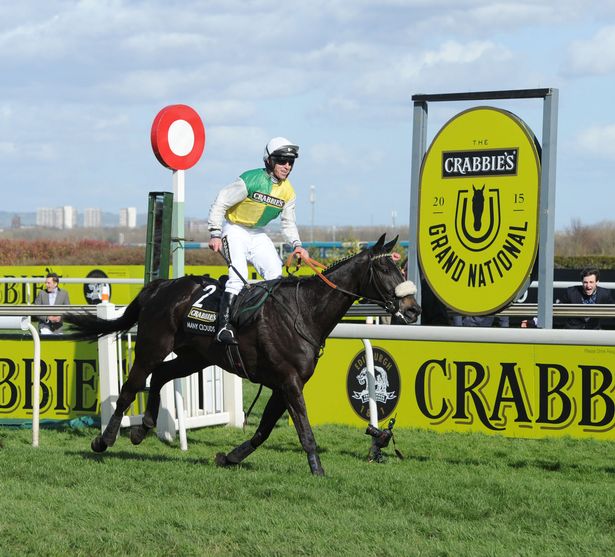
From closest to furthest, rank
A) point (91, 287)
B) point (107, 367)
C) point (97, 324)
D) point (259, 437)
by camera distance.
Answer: point (259, 437), point (97, 324), point (107, 367), point (91, 287)

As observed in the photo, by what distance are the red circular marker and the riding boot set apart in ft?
5.36

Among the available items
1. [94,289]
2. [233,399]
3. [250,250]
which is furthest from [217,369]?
[94,289]

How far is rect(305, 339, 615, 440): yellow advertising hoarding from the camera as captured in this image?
7.45 meters

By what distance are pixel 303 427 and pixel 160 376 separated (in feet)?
4.72

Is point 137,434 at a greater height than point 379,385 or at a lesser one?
lesser

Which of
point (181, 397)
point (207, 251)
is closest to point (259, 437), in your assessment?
point (181, 397)

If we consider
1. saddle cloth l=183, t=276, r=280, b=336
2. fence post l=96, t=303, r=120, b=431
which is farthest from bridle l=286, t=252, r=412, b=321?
fence post l=96, t=303, r=120, b=431

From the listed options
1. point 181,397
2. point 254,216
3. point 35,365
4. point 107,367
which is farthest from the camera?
point 107,367

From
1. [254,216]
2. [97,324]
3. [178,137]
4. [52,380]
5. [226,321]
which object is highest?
[178,137]

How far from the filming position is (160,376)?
723cm

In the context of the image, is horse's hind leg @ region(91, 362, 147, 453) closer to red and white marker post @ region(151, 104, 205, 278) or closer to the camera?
red and white marker post @ region(151, 104, 205, 278)

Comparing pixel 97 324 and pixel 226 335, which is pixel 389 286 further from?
pixel 97 324

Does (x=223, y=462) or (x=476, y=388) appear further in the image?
(x=476, y=388)

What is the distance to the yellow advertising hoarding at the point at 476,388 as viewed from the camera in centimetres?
745
